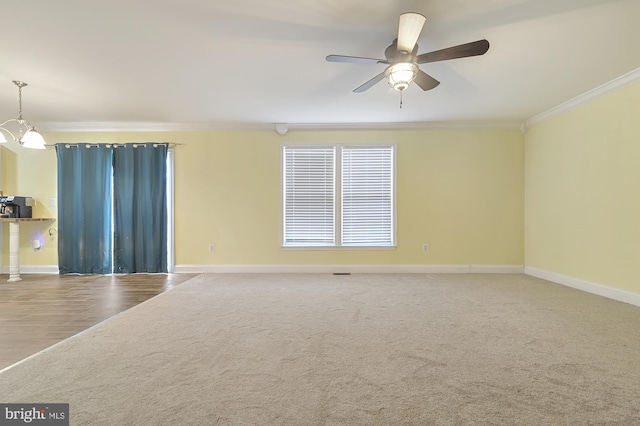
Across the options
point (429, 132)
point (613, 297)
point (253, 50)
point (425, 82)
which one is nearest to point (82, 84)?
point (253, 50)

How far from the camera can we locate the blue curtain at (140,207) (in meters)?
4.88

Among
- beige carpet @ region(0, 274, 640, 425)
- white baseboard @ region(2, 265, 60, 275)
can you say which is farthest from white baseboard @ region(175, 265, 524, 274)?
white baseboard @ region(2, 265, 60, 275)

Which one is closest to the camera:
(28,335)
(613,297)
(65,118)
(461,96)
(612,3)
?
(612,3)

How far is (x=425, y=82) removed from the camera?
8.75 ft

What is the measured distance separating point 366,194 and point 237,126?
2.51 metres

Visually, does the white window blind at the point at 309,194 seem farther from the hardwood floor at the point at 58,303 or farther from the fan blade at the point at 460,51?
the fan blade at the point at 460,51

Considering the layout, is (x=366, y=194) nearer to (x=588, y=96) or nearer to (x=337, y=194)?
(x=337, y=194)

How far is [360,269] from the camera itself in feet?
16.2

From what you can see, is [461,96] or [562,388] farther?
[461,96]

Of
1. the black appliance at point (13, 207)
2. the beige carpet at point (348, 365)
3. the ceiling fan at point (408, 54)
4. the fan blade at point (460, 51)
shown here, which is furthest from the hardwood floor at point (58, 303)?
the fan blade at point (460, 51)

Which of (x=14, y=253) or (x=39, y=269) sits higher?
(x=14, y=253)

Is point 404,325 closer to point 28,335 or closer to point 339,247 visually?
point 339,247

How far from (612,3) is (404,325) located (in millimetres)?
2855

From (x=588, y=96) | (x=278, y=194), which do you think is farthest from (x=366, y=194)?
(x=588, y=96)
